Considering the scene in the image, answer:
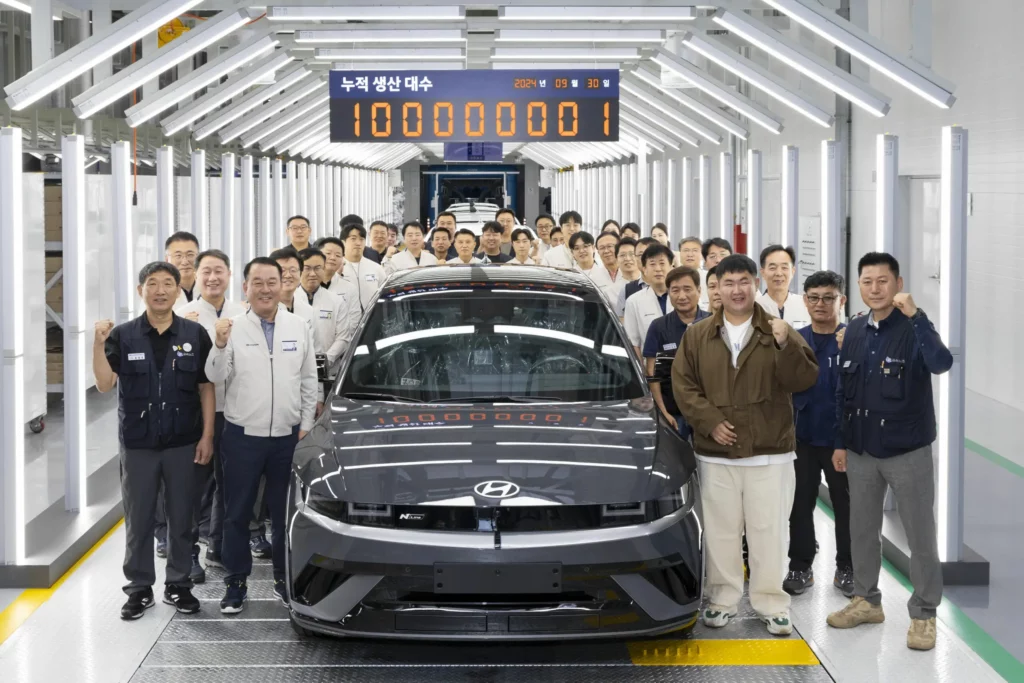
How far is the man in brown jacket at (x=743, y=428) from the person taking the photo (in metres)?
5.00

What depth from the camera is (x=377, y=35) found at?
10.2m

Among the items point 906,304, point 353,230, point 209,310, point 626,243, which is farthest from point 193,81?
point 906,304

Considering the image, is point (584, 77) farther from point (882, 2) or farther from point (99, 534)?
point (99, 534)

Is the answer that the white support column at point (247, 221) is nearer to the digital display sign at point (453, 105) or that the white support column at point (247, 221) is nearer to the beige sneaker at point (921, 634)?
the digital display sign at point (453, 105)

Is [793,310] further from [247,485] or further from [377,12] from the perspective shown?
[377,12]

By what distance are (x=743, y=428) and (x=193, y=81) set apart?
23.1 feet

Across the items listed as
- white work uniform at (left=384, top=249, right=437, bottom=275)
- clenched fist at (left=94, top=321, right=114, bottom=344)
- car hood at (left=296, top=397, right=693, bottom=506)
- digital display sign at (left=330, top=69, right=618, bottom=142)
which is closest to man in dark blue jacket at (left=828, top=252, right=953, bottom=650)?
car hood at (left=296, top=397, right=693, bottom=506)

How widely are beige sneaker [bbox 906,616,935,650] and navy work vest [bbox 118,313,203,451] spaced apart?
3120 millimetres

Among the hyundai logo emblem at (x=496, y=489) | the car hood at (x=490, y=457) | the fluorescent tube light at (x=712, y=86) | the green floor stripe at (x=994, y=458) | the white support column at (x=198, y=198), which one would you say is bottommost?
the green floor stripe at (x=994, y=458)

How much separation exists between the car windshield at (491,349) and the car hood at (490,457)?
0.29 meters

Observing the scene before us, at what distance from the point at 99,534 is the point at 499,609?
3277mm

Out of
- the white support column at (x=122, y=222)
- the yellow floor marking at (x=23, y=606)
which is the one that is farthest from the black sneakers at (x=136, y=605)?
the white support column at (x=122, y=222)

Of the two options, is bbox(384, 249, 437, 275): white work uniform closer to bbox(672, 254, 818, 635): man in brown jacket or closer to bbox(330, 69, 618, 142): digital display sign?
bbox(330, 69, 618, 142): digital display sign

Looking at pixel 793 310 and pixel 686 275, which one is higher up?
pixel 686 275
